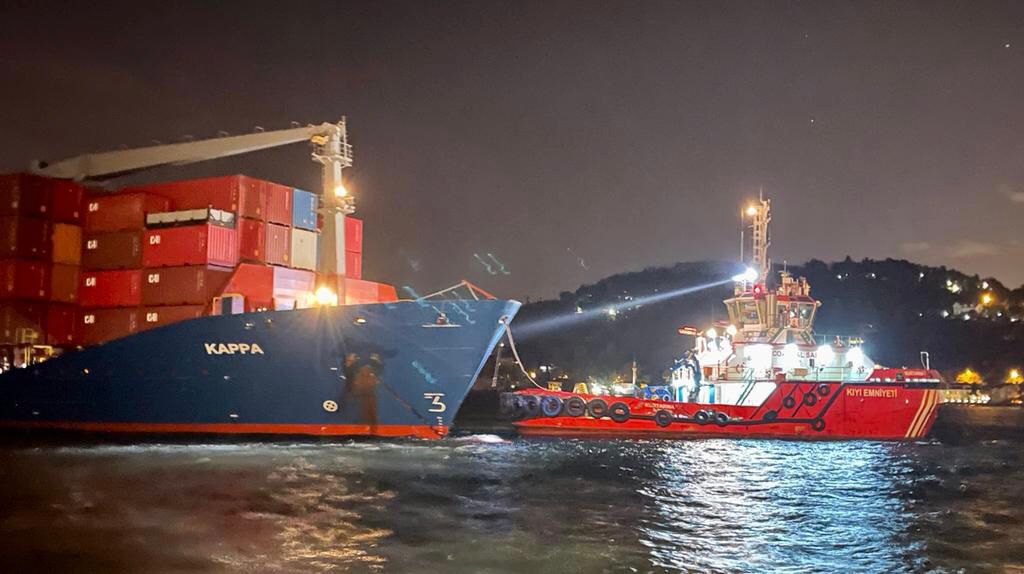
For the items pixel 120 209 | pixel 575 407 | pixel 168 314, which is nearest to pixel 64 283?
pixel 120 209

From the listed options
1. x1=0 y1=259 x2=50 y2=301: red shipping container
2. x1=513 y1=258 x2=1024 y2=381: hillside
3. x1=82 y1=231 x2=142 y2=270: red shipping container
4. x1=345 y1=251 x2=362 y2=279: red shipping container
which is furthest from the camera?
x1=513 y1=258 x2=1024 y2=381: hillside

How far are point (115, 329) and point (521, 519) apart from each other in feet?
58.0

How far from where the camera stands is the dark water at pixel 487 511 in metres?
11.4

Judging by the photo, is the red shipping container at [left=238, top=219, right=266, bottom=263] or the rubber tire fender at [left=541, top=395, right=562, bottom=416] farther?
the rubber tire fender at [left=541, top=395, right=562, bottom=416]

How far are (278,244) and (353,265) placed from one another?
335 centimetres

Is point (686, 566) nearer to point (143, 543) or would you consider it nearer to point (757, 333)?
point (143, 543)

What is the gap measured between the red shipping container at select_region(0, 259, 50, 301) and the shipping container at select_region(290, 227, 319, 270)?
7.70 m

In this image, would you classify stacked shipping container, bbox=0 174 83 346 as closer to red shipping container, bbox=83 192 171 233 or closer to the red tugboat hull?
red shipping container, bbox=83 192 171 233

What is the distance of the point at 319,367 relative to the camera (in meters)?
23.5

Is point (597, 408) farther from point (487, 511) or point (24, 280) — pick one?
point (24, 280)

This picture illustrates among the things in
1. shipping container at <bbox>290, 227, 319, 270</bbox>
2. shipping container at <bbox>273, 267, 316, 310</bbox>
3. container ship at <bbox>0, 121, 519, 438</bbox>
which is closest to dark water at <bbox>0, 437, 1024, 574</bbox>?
container ship at <bbox>0, 121, 519, 438</bbox>

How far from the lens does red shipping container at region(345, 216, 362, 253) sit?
29.8 metres

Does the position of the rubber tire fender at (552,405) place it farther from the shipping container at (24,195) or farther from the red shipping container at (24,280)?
the shipping container at (24,195)

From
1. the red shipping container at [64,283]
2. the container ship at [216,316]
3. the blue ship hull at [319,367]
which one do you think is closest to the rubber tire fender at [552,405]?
the container ship at [216,316]
